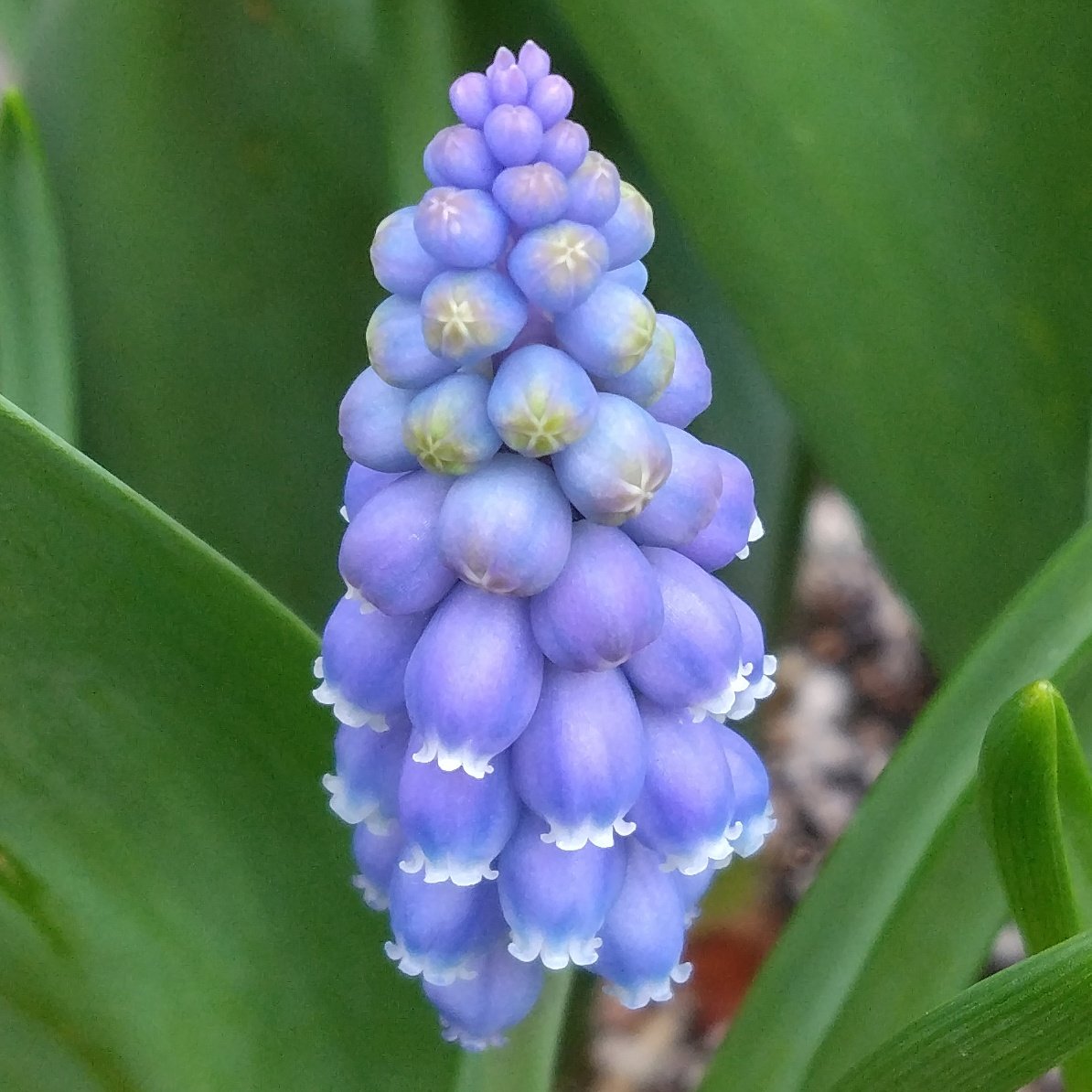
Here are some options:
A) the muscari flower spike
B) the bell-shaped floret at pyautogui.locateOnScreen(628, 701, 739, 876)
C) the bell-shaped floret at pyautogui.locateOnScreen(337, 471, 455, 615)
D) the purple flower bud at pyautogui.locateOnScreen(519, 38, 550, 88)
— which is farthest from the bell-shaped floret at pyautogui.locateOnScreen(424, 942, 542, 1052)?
the purple flower bud at pyautogui.locateOnScreen(519, 38, 550, 88)

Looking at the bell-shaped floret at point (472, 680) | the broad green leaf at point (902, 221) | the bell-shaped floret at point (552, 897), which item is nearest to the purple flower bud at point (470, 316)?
the bell-shaped floret at point (472, 680)

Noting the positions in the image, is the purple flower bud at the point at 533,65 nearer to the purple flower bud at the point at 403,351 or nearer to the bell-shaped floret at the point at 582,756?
the purple flower bud at the point at 403,351

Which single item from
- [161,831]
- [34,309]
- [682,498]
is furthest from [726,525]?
[34,309]

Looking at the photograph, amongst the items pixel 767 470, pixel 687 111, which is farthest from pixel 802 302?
pixel 767 470

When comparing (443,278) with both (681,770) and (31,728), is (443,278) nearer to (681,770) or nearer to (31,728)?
(681,770)

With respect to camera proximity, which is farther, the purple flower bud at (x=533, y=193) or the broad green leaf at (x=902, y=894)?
the broad green leaf at (x=902, y=894)

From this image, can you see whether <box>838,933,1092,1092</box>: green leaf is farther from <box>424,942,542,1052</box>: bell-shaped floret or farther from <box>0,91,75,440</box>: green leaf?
<box>0,91,75,440</box>: green leaf

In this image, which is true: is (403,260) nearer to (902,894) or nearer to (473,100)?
(473,100)
